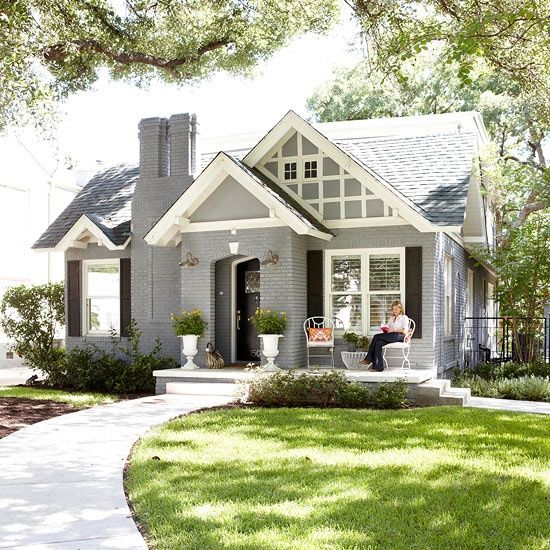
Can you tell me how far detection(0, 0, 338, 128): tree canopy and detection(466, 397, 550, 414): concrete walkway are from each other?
8.63 m

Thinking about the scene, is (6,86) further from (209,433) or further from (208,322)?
(209,433)

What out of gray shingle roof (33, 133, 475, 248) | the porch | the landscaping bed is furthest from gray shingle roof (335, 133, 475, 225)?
the landscaping bed

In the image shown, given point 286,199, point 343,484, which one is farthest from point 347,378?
point 343,484

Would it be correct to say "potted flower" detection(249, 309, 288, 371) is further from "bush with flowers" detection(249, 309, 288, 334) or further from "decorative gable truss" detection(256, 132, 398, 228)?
"decorative gable truss" detection(256, 132, 398, 228)

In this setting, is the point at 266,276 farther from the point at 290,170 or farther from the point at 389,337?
the point at 389,337

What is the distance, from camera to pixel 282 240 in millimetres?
14617

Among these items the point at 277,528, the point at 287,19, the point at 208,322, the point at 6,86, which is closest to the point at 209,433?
the point at 277,528

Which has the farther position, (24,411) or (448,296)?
(448,296)

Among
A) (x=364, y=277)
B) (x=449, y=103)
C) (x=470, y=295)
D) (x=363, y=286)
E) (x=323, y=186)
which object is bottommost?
(x=470, y=295)

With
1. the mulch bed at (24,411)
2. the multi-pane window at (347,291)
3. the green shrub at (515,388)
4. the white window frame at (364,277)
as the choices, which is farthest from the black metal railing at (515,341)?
the mulch bed at (24,411)

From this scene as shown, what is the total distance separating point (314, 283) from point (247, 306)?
2.00m

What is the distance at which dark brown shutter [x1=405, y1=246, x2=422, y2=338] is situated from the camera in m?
14.5

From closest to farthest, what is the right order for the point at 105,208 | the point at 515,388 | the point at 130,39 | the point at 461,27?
the point at 461,27
the point at 515,388
the point at 130,39
the point at 105,208

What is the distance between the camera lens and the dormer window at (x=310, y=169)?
1560 centimetres
